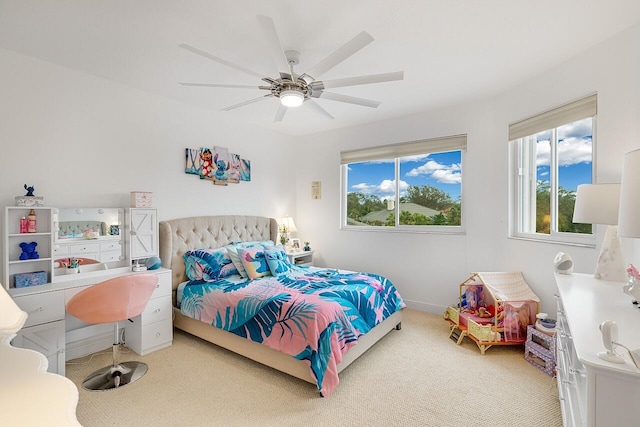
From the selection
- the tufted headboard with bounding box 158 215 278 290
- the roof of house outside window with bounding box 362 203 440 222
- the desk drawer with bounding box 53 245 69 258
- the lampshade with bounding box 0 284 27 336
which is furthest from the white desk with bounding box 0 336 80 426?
the roof of house outside window with bounding box 362 203 440 222

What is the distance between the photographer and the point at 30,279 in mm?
2395

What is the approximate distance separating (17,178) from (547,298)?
482 cm

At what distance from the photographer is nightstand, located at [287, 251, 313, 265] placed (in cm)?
441

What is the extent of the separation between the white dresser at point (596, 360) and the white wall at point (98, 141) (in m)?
3.64

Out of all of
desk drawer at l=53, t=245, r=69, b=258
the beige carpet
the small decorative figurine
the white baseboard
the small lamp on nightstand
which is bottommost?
the beige carpet

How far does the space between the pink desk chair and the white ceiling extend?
1824 millimetres

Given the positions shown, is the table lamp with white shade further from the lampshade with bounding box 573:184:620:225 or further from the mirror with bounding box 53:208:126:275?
the mirror with bounding box 53:208:126:275

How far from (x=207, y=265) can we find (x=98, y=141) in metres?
1.61

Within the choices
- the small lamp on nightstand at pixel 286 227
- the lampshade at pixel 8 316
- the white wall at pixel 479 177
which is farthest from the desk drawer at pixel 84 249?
the white wall at pixel 479 177

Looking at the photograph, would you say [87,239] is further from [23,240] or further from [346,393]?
[346,393]

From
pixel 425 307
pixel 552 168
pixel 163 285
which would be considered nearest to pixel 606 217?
pixel 552 168

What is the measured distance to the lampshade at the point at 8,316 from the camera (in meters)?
0.82

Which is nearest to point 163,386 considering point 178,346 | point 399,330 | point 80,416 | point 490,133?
point 80,416

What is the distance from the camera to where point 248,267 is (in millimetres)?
3264
